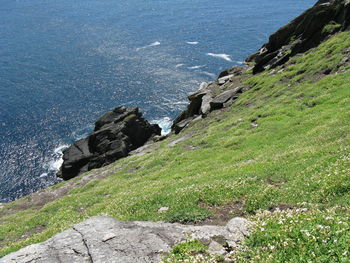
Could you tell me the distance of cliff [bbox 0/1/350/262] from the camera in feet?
33.2

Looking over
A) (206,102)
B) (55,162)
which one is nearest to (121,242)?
(206,102)

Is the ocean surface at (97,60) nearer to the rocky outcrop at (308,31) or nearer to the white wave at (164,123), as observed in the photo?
the white wave at (164,123)

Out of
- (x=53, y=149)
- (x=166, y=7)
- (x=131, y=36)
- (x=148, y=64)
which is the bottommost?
(x=53, y=149)

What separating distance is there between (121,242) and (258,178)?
985 centimetres

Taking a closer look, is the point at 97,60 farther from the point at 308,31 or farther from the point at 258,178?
the point at 258,178

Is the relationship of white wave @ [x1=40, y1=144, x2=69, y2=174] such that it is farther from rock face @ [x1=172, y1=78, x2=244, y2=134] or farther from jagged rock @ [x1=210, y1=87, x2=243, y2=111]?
jagged rock @ [x1=210, y1=87, x2=243, y2=111]

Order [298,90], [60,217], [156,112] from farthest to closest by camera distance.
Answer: [156,112] → [298,90] → [60,217]

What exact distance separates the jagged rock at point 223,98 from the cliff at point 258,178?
0.74 feet

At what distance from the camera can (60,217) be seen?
2439 centimetres

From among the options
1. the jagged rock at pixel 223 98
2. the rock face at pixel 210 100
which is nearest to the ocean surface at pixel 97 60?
the rock face at pixel 210 100

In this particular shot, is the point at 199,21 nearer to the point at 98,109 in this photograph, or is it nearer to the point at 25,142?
the point at 98,109

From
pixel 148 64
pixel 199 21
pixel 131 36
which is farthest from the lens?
pixel 199 21

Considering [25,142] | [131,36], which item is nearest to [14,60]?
[131,36]

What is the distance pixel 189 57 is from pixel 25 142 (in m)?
65.5
